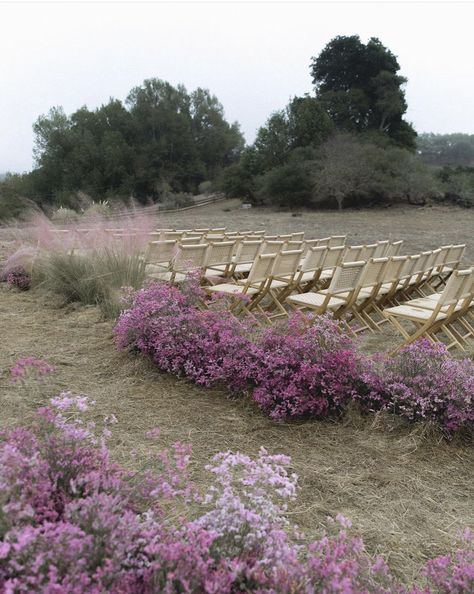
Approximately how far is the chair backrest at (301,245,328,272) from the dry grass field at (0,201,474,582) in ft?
8.40

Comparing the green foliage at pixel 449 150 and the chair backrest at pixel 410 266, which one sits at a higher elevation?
the green foliage at pixel 449 150

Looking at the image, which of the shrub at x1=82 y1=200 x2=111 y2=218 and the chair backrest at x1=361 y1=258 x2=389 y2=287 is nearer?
the chair backrest at x1=361 y1=258 x2=389 y2=287

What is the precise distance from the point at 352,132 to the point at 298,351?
110 ft

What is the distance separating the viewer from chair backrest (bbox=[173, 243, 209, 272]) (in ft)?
21.6

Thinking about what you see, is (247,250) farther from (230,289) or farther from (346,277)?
(346,277)

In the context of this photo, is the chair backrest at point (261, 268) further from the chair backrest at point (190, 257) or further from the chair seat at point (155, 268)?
the chair seat at point (155, 268)

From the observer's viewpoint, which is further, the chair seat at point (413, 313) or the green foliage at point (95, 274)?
the green foliage at point (95, 274)

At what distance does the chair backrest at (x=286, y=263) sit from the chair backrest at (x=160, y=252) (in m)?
1.28

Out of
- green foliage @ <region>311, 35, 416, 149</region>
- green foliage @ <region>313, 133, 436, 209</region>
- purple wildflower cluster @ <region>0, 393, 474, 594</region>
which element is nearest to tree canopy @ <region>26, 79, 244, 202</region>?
green foliage @ <region>311, 35, 416, 149</region>

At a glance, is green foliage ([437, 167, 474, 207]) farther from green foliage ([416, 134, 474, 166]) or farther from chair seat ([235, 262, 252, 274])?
green foliage ([416, 134, 474, 166])

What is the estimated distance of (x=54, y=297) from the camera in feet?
24.0

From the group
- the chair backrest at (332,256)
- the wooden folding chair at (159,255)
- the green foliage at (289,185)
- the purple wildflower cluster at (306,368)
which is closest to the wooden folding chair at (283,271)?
the chair backrest at (332,256)

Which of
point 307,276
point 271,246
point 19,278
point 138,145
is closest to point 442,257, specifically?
point 307,276

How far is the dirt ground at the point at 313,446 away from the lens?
8.86 feet
